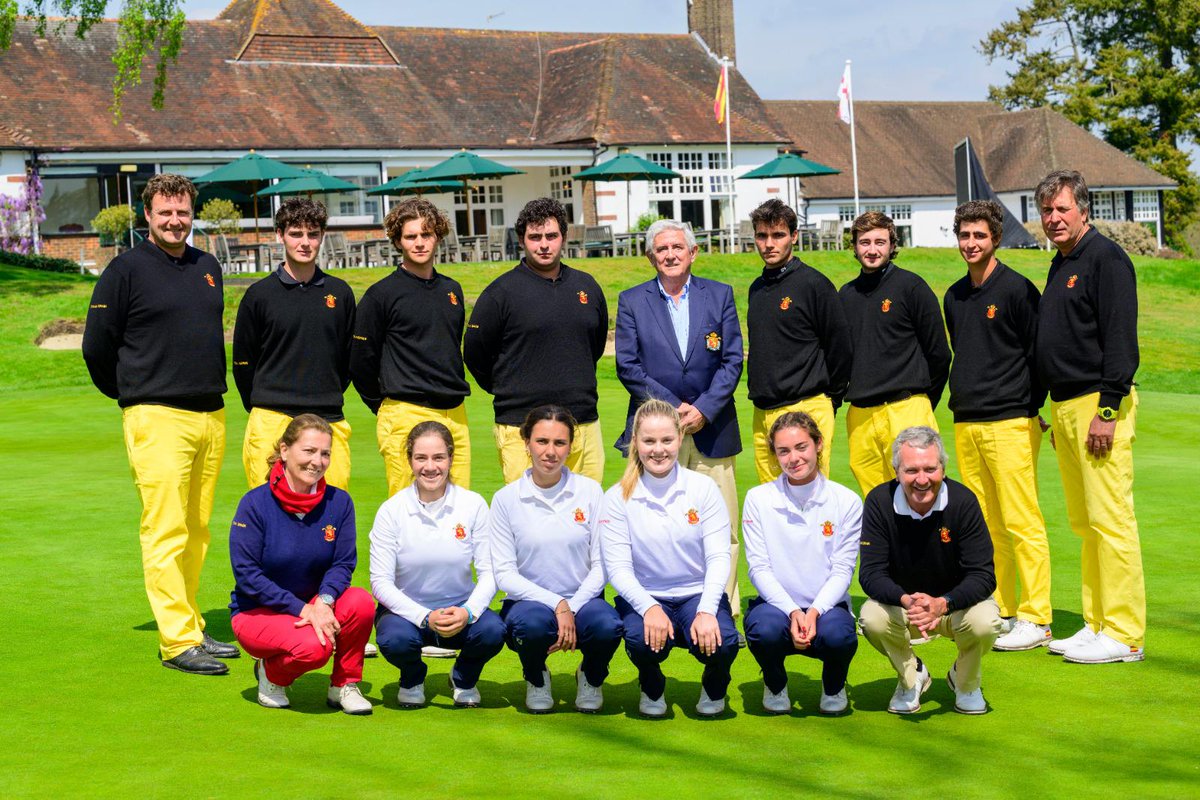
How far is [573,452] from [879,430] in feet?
5.54

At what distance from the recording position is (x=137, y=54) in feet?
99.5

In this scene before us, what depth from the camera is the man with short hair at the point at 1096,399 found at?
730 cm

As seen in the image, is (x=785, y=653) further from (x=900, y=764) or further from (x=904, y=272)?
(x=904, y=272)

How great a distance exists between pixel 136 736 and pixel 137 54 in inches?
1056

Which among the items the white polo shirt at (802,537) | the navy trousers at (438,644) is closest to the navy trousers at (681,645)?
the white polo shirt at (802,537)

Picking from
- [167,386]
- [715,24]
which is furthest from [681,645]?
[715,24]

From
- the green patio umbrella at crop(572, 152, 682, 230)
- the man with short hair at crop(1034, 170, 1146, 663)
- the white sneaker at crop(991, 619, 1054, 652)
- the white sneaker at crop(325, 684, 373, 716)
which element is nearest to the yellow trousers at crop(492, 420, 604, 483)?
the white sneaker at crop(325, 684, 373, 716)

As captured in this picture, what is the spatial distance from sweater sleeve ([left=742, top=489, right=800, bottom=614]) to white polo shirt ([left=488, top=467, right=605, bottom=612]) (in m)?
0.69

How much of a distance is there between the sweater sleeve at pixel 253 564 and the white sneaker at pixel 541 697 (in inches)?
43.6

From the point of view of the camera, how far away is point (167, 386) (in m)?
7.47

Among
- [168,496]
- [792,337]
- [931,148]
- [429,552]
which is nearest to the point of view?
[429,552]

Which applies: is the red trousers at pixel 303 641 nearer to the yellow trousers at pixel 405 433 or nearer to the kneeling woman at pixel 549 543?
the kneeling woman at pixel 549 543

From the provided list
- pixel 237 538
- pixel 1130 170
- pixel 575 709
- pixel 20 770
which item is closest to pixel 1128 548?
pixel 575 709

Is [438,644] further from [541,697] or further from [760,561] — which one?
[760,561]
